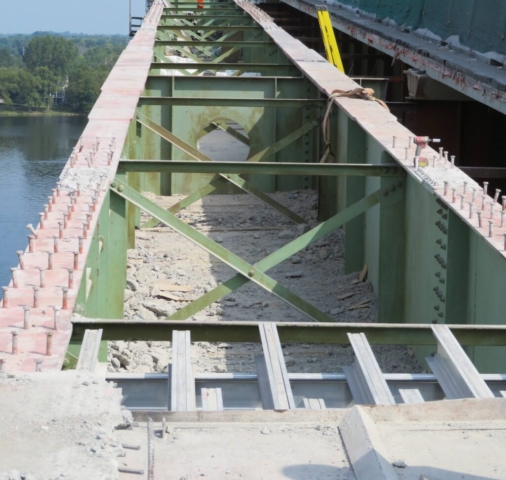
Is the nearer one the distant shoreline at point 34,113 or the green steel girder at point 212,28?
the green steel girder at point 212,28

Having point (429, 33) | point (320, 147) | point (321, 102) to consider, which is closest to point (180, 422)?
point (321, 102)

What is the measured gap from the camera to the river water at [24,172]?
30.5 meters

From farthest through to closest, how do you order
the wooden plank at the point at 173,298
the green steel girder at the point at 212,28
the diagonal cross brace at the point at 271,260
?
the green steel girder at the point at 212,28
the wooden plank at the point at 173,298
the diagonal cross brace at the point at 271,260

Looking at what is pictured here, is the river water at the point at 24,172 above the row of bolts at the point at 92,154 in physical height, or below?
below

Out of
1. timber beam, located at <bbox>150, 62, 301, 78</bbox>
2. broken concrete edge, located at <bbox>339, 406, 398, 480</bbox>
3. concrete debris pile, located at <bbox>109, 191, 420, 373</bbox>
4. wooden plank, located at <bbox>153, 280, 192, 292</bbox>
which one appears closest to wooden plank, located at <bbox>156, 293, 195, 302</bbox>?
concrete debris pile, located at <bbox>109, 191, 420, 373</bbox>

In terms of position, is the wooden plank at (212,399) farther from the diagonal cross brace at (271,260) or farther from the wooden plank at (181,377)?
the diagonal cross brace at (271,260)

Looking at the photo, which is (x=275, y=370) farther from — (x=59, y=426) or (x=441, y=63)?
(x=441, y=63)

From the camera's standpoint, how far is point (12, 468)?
9.61 ft

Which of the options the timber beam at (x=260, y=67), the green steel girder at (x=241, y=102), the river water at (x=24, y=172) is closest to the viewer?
the green steel girder at (x=241, y=102)

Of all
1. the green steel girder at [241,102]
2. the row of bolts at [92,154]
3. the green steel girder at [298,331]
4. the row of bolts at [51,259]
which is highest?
the green steel girder at [241,102]

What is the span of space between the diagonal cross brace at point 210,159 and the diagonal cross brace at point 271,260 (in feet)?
12.8

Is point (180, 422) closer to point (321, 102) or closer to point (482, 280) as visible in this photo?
point (482, 280)

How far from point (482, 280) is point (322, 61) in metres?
8.84

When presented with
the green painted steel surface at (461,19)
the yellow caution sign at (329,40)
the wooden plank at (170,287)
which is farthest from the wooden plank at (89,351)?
the yellow caution sign at (329,40)
